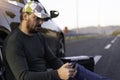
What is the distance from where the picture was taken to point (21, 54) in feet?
15.0

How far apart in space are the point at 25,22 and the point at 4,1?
7.23 feet

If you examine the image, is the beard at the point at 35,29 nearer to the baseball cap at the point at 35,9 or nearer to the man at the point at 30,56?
the man at the point at 30,56

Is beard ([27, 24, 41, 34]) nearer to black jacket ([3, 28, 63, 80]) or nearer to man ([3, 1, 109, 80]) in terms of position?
man ([3, 1, 109, 80])

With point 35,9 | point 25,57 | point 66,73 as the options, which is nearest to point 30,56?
point 25,57

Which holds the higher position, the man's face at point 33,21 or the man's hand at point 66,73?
the man's face at point 33,21

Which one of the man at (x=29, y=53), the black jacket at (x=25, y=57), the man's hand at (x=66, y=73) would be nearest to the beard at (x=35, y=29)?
the man at (x=29, y=53)

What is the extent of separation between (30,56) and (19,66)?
32cm

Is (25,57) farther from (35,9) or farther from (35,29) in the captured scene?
(35,9)

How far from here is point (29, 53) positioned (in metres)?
4.77

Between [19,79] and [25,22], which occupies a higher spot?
[25,22]

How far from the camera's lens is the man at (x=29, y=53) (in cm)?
441

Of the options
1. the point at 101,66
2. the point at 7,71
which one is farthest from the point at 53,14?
the point at 7,71

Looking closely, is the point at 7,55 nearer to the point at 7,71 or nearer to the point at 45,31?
the point at 7,71

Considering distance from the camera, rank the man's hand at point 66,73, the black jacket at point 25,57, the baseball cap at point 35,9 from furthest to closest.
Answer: the baseball cap at point 35,9 → the black jacket at point 25,57 → the man's hand at point 66,73
